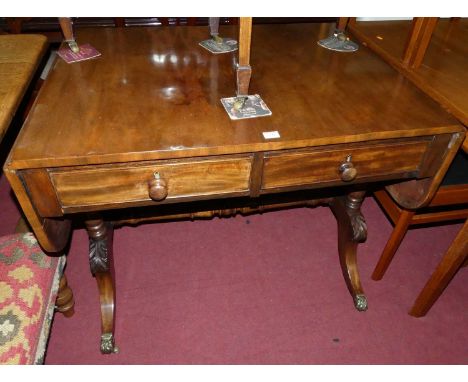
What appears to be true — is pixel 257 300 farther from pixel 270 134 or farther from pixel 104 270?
pixel 270 134

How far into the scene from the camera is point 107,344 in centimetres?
149

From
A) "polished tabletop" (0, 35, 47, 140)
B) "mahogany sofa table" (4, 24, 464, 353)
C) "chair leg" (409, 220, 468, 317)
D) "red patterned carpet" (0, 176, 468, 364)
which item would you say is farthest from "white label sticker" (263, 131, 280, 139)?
"red patterned carpet" (0, 176, 468, 364)

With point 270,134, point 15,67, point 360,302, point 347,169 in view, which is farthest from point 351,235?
point 15,67

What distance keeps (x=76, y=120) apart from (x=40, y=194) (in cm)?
22

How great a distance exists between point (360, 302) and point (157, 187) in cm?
116

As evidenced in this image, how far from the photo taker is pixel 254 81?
1195mm

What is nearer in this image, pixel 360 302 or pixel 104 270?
pixel 104 270

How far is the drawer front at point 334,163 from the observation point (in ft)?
3.41

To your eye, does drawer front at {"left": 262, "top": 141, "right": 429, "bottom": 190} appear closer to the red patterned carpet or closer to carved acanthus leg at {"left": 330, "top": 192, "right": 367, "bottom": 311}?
carved acanthus leg at {"left": 330, "top": 192, "right": 367, "bottom": 311}

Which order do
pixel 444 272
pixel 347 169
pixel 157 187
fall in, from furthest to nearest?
pixel 444 272, pixel 347 169, pixel 157 187

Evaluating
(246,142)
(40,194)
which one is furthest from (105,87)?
(246,142)

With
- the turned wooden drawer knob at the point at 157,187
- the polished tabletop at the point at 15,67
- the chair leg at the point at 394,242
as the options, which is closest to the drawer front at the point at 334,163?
the turned wooden drawer knob at the point at 157,187

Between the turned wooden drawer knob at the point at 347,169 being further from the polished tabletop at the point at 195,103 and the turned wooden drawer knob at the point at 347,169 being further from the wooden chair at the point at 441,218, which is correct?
the wooden chair at the point at 441,218
